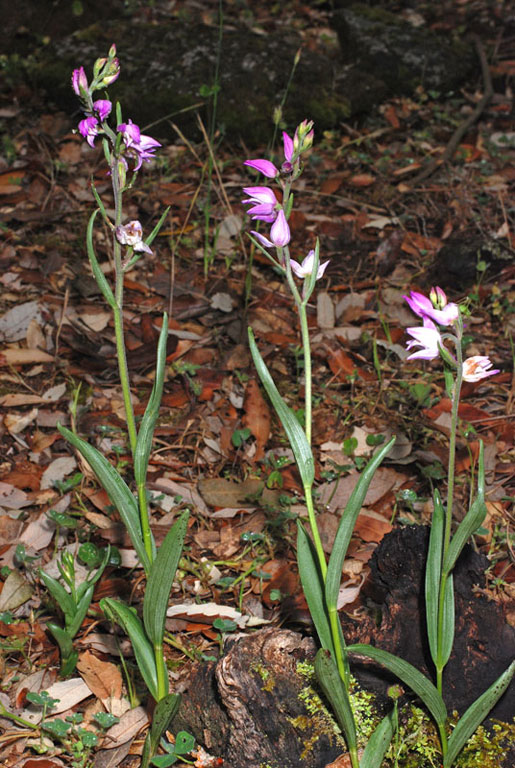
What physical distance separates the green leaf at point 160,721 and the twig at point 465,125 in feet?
11.3

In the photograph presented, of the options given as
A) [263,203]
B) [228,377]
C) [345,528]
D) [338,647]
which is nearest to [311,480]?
[345,528]

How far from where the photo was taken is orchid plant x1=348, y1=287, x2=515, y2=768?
4.82 ft

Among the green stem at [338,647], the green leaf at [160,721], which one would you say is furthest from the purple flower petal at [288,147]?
the green leaf at [160,721]

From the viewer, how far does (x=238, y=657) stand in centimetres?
180

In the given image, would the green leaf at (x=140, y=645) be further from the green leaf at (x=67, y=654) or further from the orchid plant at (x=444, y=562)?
the orchid plant at (x=444, y=562)

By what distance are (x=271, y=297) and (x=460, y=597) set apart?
2.00 meters

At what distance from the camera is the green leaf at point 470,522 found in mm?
1589

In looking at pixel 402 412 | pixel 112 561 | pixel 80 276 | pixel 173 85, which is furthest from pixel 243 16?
pixel 112 561

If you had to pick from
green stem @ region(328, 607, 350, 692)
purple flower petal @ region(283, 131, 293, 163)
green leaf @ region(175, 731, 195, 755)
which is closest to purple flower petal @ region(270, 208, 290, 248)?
purple flower petal @ region(283, 131, 293, 163)

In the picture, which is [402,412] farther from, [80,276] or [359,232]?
[80,276]

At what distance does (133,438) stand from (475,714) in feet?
3.12

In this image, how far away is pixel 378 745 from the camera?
1640 mm

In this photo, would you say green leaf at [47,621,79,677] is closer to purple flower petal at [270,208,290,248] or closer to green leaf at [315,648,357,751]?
green leaf at [315,648,357,751]

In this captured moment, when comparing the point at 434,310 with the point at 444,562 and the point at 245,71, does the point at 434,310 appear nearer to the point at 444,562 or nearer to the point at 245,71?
the point at 444,562
